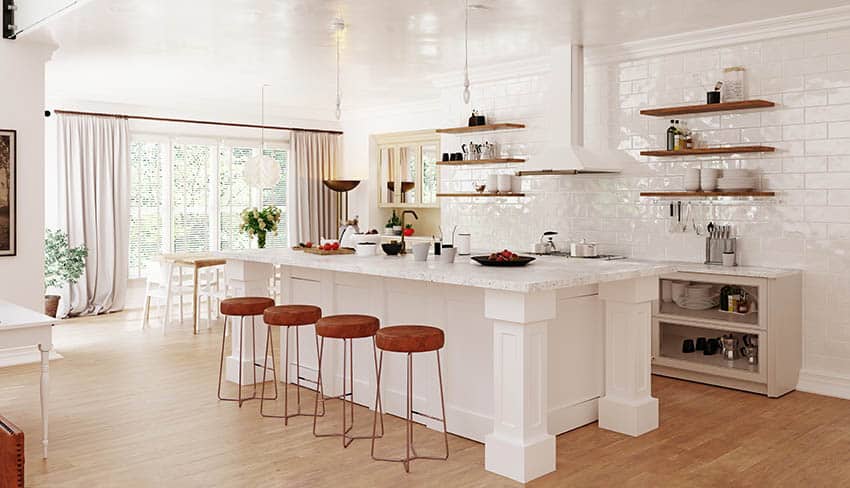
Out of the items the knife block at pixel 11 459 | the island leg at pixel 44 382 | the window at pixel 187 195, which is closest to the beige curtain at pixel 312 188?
the window at pixel 187 195

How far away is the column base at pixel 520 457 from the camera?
144 inches

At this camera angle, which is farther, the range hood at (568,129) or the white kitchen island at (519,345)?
the range hood at (568,129)

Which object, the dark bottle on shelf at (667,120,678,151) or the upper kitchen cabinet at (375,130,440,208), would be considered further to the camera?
the upper kitchen cabinet at (375,130,440,208)

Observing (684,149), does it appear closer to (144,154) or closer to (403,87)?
(403,87)

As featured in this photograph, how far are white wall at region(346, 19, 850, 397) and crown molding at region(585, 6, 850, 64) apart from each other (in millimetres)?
54

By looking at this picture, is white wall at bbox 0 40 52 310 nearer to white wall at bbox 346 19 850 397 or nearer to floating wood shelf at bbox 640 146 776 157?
white wall at bbox 346 19 850 397

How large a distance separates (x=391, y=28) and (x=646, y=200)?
2.61 metres

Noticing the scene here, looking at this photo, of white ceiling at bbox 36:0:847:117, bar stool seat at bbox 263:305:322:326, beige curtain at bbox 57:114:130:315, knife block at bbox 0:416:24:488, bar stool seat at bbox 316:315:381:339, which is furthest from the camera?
beige curtain at bbox 57:114:130:315

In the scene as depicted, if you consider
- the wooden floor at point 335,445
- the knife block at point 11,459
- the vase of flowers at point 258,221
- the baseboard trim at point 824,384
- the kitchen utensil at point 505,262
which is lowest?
the wooden floor at point 335,445

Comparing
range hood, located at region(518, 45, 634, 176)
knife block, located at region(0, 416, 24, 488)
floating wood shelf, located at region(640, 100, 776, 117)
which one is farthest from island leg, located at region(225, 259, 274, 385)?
floating wood shelf, located at region(640, 100, 776, 117)

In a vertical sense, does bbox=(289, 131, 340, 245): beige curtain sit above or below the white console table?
above

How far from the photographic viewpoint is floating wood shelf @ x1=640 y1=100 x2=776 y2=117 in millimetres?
5512

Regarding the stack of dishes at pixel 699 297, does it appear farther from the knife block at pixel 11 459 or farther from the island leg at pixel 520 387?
the knife block at pixel 11 459

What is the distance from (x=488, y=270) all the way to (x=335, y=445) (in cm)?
130
